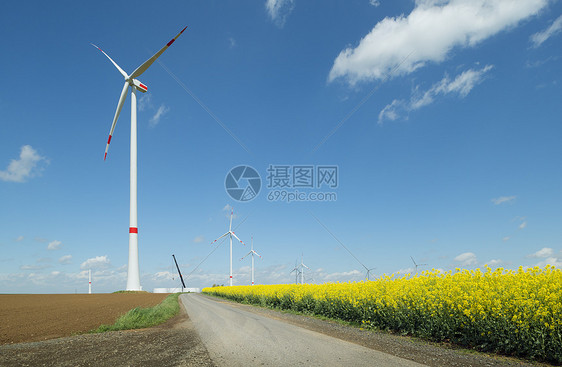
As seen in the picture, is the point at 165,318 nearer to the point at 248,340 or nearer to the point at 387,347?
the point at 248,340

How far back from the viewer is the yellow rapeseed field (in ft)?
25.7

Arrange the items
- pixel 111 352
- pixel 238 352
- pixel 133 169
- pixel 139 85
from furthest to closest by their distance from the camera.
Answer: pixel 139 85
pixel 133 169
pixel 111 352
pixel 238 352

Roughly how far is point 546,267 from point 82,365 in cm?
1293

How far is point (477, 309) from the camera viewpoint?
9.10m

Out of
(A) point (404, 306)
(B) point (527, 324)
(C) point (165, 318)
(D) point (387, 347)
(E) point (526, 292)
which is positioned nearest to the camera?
(B) point (527, 324)

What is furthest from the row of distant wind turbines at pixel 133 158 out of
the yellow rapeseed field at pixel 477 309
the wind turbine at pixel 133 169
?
the yellow rapeseed field at pixel 477 309

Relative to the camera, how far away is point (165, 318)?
18625 millimetres

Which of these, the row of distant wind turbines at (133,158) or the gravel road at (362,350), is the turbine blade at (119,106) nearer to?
the row of distant wind turbines at (133,158)

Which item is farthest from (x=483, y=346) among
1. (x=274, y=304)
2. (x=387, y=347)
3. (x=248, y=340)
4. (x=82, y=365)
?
(x=274, y=304)

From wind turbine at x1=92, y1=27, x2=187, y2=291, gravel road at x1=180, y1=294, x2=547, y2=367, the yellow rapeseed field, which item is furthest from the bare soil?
wind turbine at x1=92, y1=27, x2=187, y2=291

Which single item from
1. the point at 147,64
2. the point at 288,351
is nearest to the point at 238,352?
the point at 288,351

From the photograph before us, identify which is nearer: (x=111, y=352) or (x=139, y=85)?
(x=111, y=352)

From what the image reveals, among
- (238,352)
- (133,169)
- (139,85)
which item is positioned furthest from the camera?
(139,85)

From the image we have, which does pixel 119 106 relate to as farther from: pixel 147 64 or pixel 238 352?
pixel 238 352
